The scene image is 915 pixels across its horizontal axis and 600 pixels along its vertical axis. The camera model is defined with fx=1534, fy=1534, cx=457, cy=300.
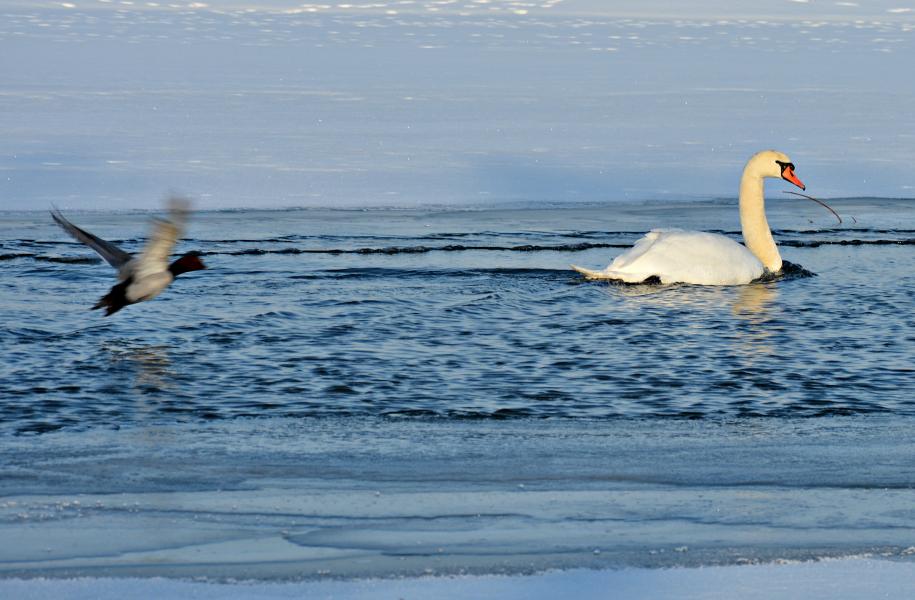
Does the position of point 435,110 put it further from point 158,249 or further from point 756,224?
point 158,249

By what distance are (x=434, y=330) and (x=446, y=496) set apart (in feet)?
10.0

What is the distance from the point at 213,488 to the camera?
5031 mm

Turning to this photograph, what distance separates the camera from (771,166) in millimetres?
11242

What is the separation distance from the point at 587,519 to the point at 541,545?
0.34 metres

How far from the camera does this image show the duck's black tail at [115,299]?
782 centimetres

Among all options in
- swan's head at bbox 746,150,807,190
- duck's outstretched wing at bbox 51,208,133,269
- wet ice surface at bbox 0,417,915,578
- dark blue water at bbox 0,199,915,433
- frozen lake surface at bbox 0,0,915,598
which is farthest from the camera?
swan's head at bbox 746,150,807,190

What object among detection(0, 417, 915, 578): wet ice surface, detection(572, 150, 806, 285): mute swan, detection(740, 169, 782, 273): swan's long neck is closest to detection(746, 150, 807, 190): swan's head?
detection(740, 169, 782, 273): swan's long neck

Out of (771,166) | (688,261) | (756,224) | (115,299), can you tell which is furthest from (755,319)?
(115,299)

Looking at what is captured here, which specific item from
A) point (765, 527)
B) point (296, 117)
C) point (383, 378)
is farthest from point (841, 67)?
point (765, 527)

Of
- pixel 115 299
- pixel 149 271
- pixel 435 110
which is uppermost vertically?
pixel 435 110

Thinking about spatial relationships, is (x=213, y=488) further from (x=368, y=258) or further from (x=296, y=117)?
(x=296, y=117)

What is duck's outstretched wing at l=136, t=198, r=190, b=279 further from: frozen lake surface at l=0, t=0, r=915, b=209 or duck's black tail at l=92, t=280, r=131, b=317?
frozen lake surface at l=0, t=0, r=915, b=209

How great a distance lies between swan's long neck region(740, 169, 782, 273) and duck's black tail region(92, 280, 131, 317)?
4.56 meters

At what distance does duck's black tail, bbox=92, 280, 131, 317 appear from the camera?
7.82m
